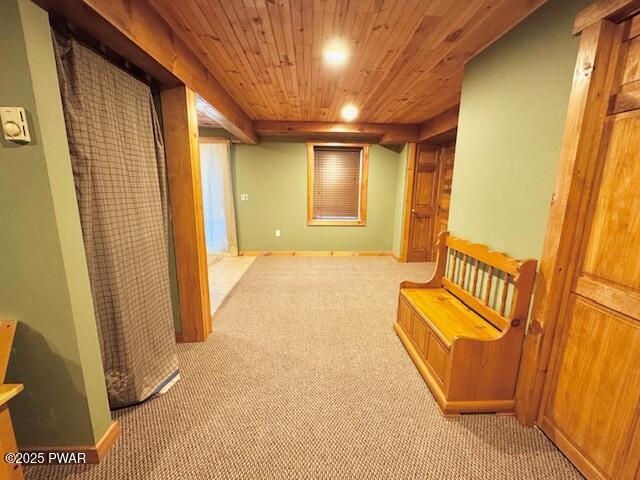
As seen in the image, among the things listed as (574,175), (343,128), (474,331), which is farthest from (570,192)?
(343,128)

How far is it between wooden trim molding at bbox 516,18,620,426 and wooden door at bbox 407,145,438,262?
10.8 ft

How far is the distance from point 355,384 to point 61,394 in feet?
5.00

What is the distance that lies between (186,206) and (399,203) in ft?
12.2

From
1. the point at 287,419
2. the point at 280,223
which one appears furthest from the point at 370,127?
the point at 287,419

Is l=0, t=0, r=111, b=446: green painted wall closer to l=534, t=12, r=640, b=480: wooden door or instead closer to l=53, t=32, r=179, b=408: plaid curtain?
l=53, t=32, r=179, b=408: plaid curtain

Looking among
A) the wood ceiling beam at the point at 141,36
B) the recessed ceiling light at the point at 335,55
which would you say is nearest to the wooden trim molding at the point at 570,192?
the recessed ceiling light at the point at 335,55

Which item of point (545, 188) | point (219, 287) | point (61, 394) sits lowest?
point (219, 287)

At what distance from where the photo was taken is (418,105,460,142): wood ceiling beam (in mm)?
3092

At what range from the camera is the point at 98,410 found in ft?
4.00

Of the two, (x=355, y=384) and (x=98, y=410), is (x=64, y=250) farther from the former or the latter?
(x=355, y=384)

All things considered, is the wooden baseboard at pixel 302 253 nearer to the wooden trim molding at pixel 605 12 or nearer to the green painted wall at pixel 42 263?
the green painted wall at pixel 42 263

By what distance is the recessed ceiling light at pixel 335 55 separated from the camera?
1779mm

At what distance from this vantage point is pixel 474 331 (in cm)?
159

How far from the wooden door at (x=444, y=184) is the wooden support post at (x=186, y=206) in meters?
3.73
